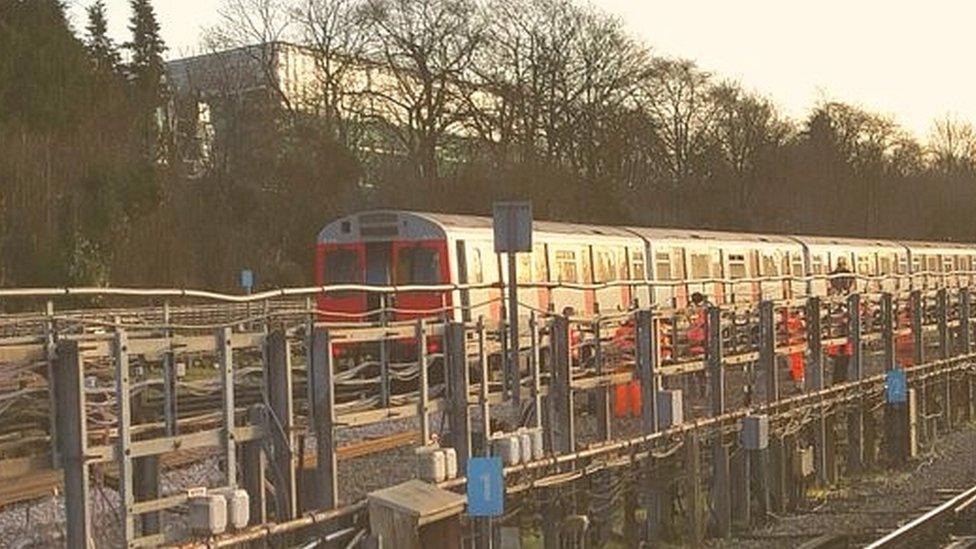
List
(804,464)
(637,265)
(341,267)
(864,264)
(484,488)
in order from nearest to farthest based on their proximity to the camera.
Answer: (484,488) < (804,464) < (341,267) < (637,265) < (864,264)

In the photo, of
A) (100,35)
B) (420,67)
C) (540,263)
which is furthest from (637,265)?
(100,35)

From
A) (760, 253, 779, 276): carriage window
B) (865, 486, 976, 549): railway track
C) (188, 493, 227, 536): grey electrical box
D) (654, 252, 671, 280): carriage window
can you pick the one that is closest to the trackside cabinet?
(188, 493, 227, 536): grey electrical box

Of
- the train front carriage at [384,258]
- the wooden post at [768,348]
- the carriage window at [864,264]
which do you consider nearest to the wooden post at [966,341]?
the train front carriage at [384,258]

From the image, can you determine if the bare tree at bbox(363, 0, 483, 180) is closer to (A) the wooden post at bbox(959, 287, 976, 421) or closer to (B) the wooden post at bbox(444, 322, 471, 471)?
(A) the wooden post at bbox(959, 287, 976, 421)

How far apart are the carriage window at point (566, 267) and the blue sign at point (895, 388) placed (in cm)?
636

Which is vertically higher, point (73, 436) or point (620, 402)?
point (73, 436)

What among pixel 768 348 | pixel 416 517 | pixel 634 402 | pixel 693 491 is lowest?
pixel 693 491

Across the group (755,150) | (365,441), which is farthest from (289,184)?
(365,441)

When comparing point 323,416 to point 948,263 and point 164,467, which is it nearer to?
point 164,467

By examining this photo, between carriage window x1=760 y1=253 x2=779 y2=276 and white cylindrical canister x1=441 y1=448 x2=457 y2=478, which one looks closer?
white cylindrical canister x1=441 y1=448 x2=457 y2=478

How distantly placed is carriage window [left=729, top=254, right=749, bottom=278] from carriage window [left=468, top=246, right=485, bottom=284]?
947 centimetres

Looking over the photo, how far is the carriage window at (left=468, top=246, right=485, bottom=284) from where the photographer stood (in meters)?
24.3

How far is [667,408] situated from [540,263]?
10.0 meters

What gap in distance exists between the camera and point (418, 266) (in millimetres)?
24516
